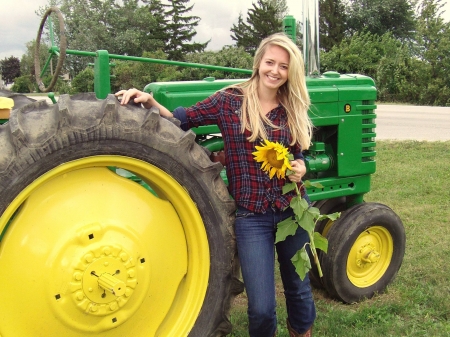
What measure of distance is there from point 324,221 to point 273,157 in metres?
1.46

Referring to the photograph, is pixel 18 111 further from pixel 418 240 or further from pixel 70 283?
pixel 418 240

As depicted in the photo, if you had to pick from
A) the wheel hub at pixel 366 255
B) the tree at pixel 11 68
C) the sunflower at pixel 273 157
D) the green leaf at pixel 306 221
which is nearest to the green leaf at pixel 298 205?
the green leaf at pixel 306 221

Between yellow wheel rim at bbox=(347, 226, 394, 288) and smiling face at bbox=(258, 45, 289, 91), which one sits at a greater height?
smiling face at bbox=(258, 45, 289, 91)

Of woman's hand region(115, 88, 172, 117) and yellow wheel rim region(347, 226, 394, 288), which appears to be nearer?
woman's hand region(115, 88, 172, 117)

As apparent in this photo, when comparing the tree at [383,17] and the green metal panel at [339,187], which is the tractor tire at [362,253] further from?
the tree at [383,17]

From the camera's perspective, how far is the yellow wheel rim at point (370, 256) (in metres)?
3.42

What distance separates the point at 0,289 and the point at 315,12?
2.47m

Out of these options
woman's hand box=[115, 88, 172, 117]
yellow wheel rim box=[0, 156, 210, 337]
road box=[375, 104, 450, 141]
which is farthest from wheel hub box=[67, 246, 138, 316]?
road box=[375, 104, 450, 141]

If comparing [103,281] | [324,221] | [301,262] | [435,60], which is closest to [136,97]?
[103,281]

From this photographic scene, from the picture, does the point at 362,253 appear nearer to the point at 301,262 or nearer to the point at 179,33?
the point at 301,262

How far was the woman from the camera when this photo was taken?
2299mm

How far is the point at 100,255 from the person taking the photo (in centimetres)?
201

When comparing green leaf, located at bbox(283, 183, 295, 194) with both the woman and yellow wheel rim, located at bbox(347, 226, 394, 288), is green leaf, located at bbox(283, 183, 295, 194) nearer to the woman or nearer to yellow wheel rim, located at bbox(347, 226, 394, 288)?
the woman

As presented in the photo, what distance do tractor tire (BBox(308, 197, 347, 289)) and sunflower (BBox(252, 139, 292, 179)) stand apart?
134 centimetres
